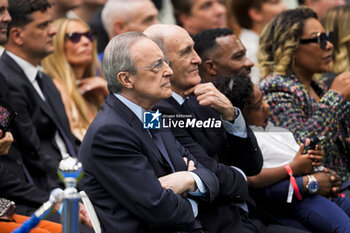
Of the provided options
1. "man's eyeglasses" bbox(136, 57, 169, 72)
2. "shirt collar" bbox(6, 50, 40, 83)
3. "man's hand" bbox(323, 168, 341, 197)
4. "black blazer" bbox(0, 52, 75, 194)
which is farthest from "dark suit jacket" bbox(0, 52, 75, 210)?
"man's hand" bbox(323, 168, 341, 197)

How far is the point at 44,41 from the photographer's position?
16.5ft

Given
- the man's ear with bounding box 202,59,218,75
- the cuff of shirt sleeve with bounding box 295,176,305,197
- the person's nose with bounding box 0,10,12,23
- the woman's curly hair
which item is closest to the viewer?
the cuff of shirt sleeve with bounding box 295,176,305,197

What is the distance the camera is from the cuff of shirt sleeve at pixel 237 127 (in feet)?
13.2

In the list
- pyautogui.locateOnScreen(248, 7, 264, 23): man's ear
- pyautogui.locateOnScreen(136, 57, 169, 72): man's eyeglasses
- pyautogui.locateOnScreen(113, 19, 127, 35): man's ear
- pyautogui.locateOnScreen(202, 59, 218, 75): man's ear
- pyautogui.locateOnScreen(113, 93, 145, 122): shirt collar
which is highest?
pyautogui.locateOnScreen(136, 57, 169, 72): man's eyeglasses

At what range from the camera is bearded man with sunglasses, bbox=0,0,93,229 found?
4465 millimetres

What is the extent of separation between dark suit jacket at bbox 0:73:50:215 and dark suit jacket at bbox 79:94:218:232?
831 millimetres

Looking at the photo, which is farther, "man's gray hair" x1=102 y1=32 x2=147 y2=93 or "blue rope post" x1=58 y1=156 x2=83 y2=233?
"man's gray hair" x1=102 y1=32 x2=147 y2=93

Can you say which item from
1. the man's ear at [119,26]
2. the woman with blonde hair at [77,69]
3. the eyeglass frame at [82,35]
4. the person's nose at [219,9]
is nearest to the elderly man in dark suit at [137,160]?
the woman with blonde hair at [77,69]

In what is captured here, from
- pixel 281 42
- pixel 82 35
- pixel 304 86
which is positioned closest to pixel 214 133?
pixel 304 86

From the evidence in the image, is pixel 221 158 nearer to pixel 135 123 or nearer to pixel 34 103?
pixel 135 123

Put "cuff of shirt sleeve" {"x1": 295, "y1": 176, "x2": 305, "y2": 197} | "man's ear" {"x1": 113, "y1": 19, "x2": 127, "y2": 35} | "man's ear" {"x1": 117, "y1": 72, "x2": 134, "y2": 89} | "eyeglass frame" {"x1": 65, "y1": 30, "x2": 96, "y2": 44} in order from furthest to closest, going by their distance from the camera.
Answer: "man's ear" {"x1": 113, "y1": 19, "x2": 127, "y2": 35} → "eyeglass frame" {"x1": 65, "y1": 30, "x2": 96, "y2": 44} → "cuff of shirt sleeve" {"x1": 295, "y1": 176, "x2": 305, "y2": 197} → "man's ear" {"x1": 117, "y1": 72, "x2": 134, "y2": 89}

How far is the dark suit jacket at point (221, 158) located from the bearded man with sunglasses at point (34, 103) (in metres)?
1.02

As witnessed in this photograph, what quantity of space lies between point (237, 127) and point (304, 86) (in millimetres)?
1188

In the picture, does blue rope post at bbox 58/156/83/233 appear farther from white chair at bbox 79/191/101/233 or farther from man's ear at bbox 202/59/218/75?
man's ear at bbox 202/59/218/75
